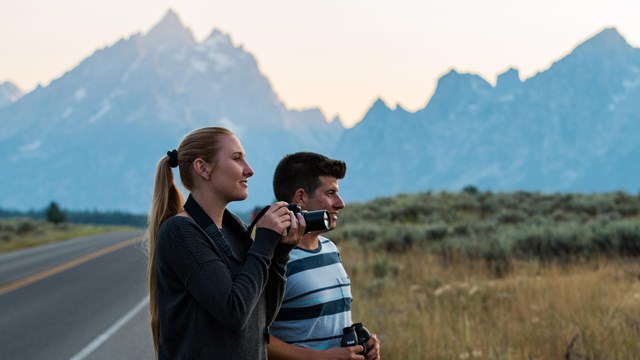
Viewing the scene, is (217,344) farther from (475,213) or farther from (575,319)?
(475,213)

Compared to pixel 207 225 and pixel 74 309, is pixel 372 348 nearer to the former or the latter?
pixel 207 225

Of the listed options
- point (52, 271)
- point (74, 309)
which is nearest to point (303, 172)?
point (74, 309)

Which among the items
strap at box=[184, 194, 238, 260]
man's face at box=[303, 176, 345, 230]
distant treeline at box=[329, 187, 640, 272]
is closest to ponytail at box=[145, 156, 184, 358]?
strap at box=[184, 194, 238, 260]

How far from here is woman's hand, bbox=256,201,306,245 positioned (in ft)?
9.20

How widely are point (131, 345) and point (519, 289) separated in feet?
15.1

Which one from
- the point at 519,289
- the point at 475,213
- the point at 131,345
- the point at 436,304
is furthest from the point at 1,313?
the point at 475,213

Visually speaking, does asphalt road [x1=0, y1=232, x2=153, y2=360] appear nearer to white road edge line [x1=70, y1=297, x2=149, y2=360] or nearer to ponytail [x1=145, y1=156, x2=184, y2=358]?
white road edge line [x1=70, y1=297, x2=149, y2=360]

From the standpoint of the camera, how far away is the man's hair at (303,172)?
3586 mm

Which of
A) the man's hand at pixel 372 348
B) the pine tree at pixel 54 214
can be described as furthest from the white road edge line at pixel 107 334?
Result: the pine tree at pixel 54 214

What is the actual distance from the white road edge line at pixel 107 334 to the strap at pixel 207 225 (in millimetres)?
6036

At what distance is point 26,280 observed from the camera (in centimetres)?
1593

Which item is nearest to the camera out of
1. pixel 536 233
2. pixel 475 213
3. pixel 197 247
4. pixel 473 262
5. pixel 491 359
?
pixel 197 247

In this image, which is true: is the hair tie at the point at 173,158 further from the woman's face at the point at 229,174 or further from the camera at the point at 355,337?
the camera at the point at 355,337

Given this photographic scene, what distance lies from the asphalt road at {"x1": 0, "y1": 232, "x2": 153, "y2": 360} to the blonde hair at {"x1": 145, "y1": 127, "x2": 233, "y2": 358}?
18.4 ft
